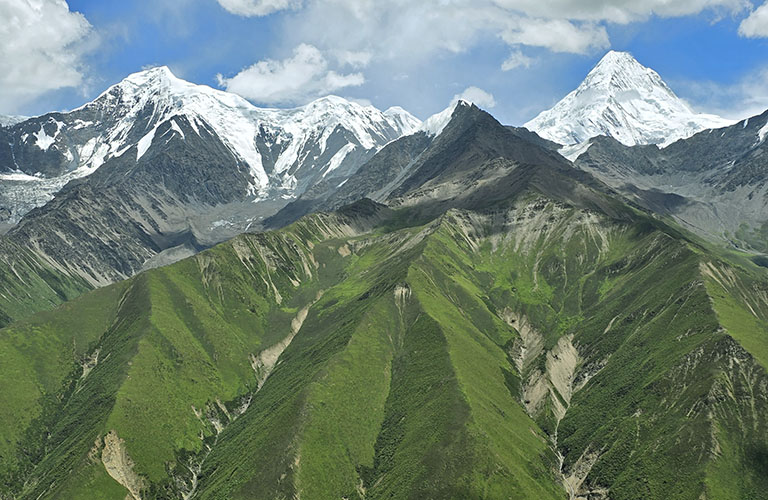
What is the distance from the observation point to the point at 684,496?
19888 cm

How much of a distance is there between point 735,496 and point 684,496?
1518cm

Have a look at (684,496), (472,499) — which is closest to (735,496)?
(684,496)

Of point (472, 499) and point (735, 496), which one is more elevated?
point (472, 499)

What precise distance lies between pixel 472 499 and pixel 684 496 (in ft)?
214

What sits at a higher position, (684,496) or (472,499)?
(472,499)

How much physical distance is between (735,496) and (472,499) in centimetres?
8051

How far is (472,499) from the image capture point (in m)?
200

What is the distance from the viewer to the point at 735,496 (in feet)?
649

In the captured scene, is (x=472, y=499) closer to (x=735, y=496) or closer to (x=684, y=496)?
(x=684, y=496)
